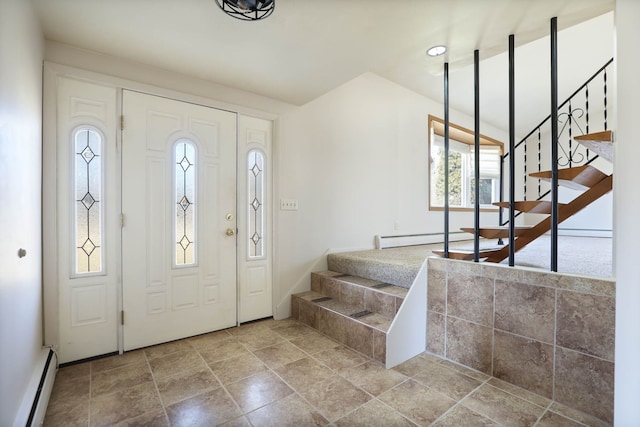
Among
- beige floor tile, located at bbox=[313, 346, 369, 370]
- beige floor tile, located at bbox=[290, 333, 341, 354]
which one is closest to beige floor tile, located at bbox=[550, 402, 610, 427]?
beige floor tile, located at bbox=[313, 346, 369, 370]

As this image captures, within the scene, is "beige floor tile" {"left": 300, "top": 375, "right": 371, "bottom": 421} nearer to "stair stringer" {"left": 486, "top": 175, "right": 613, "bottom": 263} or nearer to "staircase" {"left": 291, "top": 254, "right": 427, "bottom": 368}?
"staircase" {"left": 291, "top": 254, "right": 427, "bottom": 368}

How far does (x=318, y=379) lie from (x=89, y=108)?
2.51m

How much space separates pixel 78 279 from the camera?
2174 mm

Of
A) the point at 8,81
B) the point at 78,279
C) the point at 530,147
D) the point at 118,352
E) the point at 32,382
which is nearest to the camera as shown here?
the point at 8,81

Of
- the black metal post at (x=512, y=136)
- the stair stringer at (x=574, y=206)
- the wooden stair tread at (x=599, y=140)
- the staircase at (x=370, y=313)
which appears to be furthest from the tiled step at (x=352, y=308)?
the wooden stair tread at (x=599, y=140)

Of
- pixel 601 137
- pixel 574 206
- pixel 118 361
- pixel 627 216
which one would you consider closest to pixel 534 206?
pixel 574 206

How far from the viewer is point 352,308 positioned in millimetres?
2707

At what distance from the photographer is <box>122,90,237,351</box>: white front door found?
2.37 meters

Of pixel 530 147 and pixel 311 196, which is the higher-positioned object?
pixel 530 147

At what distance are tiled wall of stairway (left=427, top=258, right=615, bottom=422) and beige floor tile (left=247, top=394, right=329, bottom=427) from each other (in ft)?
3.79

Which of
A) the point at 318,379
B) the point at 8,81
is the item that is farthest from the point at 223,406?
the point at 8,81

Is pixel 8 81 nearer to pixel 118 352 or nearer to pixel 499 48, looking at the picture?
pixel 118 352

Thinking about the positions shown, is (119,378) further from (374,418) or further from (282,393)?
(374,418)

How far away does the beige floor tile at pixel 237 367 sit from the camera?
2018 mm
